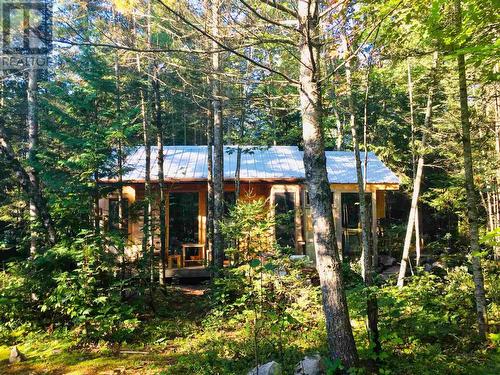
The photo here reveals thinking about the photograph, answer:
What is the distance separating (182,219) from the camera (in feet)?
38.7

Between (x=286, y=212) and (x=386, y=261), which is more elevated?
(x=286, y=212)

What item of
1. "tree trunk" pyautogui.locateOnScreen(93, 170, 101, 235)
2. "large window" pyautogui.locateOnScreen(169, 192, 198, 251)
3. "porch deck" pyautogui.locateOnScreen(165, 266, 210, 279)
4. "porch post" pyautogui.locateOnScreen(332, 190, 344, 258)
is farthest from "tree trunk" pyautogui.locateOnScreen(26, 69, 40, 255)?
"porch post" pyautogui.locateOnScreen(332, 190, 344, 258)

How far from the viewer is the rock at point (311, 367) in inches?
167

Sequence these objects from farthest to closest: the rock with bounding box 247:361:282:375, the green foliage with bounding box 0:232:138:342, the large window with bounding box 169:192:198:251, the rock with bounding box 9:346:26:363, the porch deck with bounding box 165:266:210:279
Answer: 1. the large window with bounding box 169:192:198:251
2. the porch deck with bounding box 165:266:210:279
3. the green foliage with bounding box 0:232:138:342
4. the rock with bounding box 9:346:26:363
5. the rock with bounding box 247:361:282:375

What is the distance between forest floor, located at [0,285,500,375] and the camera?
4.67 metres

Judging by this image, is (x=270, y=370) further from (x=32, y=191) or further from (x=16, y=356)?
(x=32, y=191)

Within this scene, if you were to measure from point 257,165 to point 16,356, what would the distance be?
8.63 metres

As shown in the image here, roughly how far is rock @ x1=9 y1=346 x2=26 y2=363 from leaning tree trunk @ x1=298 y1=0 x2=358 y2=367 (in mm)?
5113

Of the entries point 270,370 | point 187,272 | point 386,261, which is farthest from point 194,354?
point 386,261

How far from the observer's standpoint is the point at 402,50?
6.11 meters

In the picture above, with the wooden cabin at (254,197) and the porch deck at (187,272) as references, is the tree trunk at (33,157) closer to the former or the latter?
the wooden cabin at (254,197)

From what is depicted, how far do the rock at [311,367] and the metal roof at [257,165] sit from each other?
708 cm

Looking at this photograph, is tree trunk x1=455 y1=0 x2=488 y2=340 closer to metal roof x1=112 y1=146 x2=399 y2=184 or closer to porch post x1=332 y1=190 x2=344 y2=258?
metal roof x1=112 y1=146 x2=399 y2=184

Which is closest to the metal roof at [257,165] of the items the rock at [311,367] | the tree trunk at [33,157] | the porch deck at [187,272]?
the tree trunk at [33,157]
